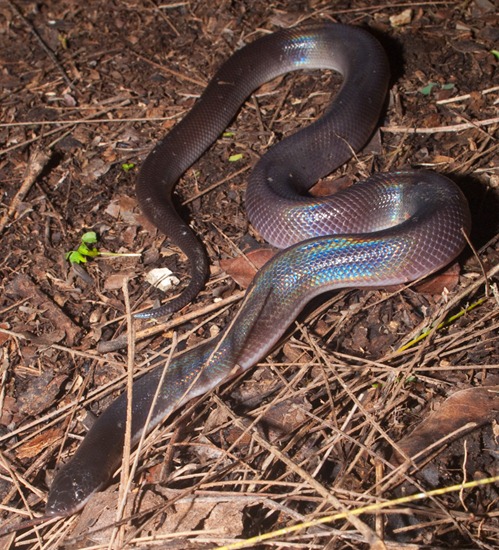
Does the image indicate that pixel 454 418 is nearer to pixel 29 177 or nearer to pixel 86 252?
pixel 86 252

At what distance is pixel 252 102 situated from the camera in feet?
23.6

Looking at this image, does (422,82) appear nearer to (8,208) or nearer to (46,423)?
(8,208)

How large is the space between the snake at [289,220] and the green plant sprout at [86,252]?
0.54 meters

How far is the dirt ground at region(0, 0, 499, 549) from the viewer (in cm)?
375

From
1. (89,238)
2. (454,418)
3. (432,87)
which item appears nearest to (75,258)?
(89,238)

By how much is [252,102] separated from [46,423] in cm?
414

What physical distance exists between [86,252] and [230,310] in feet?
4.86

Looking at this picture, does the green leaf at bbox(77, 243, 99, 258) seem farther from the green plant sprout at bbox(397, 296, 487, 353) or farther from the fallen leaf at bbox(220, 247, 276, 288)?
the green plant sprout at bbox(397, 296, 487, 353)

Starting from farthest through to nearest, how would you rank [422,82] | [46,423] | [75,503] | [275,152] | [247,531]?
[422,82], [275,152], [46,423], [75,503], [247,531]

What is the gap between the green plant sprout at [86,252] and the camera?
18.7 feet

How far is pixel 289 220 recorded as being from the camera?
17.9ft

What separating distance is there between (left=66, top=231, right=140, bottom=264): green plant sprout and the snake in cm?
54

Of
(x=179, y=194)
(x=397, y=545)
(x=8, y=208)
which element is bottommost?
(x=397, y=545)

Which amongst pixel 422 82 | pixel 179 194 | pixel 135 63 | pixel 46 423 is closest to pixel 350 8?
pixel 422 82
